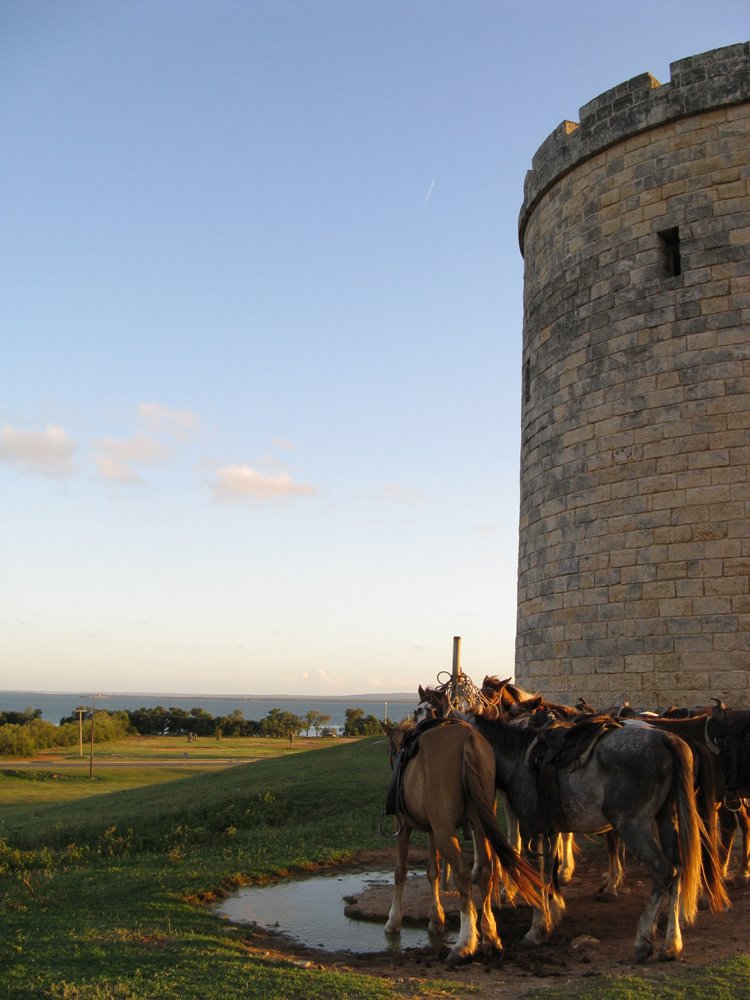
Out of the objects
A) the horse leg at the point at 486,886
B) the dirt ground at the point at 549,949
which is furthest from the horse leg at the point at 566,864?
the horse leg at the point at 486,886

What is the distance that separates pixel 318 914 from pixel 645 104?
1029 centimetres

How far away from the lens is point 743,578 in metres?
10.1

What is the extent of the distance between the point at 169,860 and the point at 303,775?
25.2 ft

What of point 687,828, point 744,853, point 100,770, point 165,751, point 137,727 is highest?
point 687,828

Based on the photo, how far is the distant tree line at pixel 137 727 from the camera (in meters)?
51.2

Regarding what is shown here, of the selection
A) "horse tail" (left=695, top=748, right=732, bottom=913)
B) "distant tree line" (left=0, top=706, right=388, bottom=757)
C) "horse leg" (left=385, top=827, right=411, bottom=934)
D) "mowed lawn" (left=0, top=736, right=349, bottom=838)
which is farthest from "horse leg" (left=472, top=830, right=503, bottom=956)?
"distant tree line" (left=0, top=706, right=388, bottom=757)

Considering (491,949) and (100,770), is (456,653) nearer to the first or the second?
(491,949)

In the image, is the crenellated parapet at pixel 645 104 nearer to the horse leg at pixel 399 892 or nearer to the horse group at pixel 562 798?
the horse group at pixel 562 798

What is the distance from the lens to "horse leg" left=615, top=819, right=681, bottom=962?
20.3 feet

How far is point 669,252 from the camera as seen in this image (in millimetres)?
11398

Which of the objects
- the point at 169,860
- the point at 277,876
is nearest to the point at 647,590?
the point at 277,876

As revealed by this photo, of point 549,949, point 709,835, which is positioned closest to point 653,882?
point 709,835

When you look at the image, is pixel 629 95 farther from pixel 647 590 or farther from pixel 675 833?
pixel 675 833

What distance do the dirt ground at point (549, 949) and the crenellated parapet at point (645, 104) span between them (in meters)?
8.99
